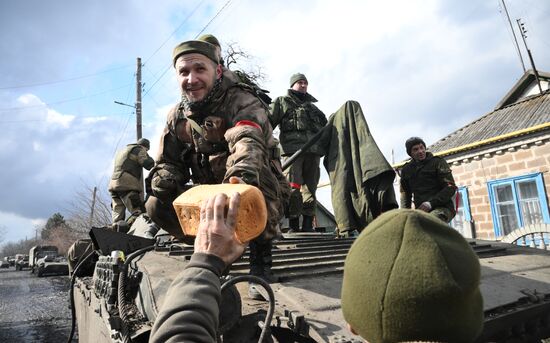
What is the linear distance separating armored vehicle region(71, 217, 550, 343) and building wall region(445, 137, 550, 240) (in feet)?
25.7

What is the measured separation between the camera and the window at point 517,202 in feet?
34.2

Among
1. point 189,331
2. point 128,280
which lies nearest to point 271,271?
point 128,280

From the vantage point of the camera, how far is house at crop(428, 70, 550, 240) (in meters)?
10.3

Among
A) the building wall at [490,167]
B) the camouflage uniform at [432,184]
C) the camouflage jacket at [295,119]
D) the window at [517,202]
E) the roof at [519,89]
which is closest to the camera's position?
the camouflage uniform at [432,184]

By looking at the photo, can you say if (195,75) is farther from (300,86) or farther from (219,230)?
(300,86)

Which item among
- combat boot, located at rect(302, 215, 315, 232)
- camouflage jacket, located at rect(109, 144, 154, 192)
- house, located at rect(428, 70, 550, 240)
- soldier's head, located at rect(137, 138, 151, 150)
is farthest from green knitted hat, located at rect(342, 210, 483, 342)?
house, located at rect(428, 70, 550, 240)

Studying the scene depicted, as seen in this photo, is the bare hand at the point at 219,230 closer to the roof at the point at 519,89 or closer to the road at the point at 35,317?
the road at the point at 35,317

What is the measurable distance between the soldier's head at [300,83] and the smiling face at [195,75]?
10.9 ft

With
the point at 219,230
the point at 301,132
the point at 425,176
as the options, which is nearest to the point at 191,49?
the point at 219,230

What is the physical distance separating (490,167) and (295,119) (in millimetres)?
8068

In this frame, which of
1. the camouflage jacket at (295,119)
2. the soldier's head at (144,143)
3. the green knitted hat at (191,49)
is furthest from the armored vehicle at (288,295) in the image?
the soldier's head at (144,143)

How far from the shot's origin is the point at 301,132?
5.59 metres

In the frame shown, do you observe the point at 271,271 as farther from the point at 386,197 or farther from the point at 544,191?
the point at 544,191

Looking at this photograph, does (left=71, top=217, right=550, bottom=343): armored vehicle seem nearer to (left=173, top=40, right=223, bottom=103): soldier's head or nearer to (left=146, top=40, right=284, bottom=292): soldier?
(left=146, top=40, right=284, bottom=292): soldier
